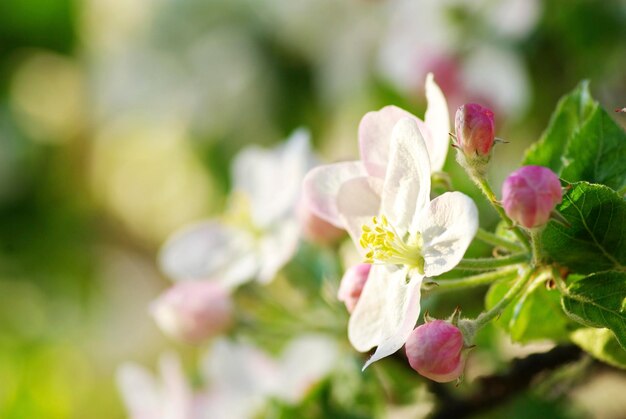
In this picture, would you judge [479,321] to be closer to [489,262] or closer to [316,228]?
[489,262]

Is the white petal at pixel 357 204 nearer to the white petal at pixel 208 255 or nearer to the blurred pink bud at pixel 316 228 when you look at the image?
the blurred pink bud at pixel 316 228

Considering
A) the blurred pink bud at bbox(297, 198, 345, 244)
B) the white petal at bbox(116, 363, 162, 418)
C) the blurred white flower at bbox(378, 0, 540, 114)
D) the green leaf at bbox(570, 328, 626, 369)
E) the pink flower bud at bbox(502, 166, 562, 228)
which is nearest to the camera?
the pink flower bud at bbox(502, 166, 562, 228)

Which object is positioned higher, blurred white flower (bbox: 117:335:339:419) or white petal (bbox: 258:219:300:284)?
white petal (bbox: 258:219:300:284)

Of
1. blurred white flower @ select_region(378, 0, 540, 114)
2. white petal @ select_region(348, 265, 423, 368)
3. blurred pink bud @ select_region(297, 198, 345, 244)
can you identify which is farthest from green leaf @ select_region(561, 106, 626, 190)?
blurred white flower @ select_region(378, 0, 540, 114)

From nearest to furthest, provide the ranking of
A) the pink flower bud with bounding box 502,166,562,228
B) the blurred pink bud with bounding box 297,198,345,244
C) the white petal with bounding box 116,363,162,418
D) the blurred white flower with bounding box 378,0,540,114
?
the pink flower bud with bounding box 502,166,562,228 < the blurred pink bud with bounding box 297,198,345,244 < the white petal with bounding box 116,363,162,418 < the blurred white flower with bounding box 378,0,540,114

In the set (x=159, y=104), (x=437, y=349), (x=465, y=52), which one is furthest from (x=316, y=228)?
(x=159, y=104)

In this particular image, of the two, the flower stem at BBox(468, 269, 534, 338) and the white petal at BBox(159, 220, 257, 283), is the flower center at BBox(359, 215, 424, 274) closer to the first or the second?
the flower stem at BBox(468, 269, 534, 338)

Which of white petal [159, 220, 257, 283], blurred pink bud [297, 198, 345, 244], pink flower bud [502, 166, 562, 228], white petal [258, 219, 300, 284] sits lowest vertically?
white petal [159, 220, 257, 283]
